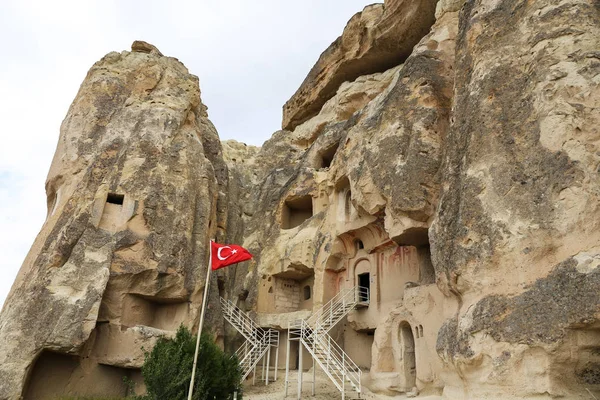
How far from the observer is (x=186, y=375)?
424 inches

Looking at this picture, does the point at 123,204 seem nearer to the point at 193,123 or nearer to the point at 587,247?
the point at 193,123

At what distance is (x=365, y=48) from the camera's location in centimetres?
2341

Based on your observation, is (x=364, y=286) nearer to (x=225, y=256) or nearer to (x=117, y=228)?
(x=225, y=256)

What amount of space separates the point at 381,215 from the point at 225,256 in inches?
263

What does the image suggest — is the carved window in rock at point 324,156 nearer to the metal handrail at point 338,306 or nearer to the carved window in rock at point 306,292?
the carved window in rock at point 306,292

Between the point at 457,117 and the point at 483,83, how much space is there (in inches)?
41.0

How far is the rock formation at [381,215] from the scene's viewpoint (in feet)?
29.3

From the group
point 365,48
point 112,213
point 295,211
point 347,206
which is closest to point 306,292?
point 295,211

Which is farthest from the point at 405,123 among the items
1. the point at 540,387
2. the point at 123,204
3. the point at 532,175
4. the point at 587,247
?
the point at 123,204

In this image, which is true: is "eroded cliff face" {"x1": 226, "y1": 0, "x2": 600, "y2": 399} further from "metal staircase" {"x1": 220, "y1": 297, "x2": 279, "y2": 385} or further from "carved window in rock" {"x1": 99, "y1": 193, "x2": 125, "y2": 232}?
"carved window in rock" {"x1": 99, "y1": 193, "x2": 125, "y2": 232}

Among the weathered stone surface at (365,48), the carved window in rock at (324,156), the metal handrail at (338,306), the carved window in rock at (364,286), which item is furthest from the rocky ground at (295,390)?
the weathered stone surface at (365,48)

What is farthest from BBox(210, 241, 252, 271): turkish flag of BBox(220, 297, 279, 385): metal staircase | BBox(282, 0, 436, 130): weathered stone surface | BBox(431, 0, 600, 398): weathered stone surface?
BBox(282, 0, 436, 130): weathered stone surface

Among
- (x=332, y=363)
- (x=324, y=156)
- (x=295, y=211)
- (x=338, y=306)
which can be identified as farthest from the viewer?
(x=295, y=211)

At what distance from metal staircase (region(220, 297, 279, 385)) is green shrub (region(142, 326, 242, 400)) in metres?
5.07
